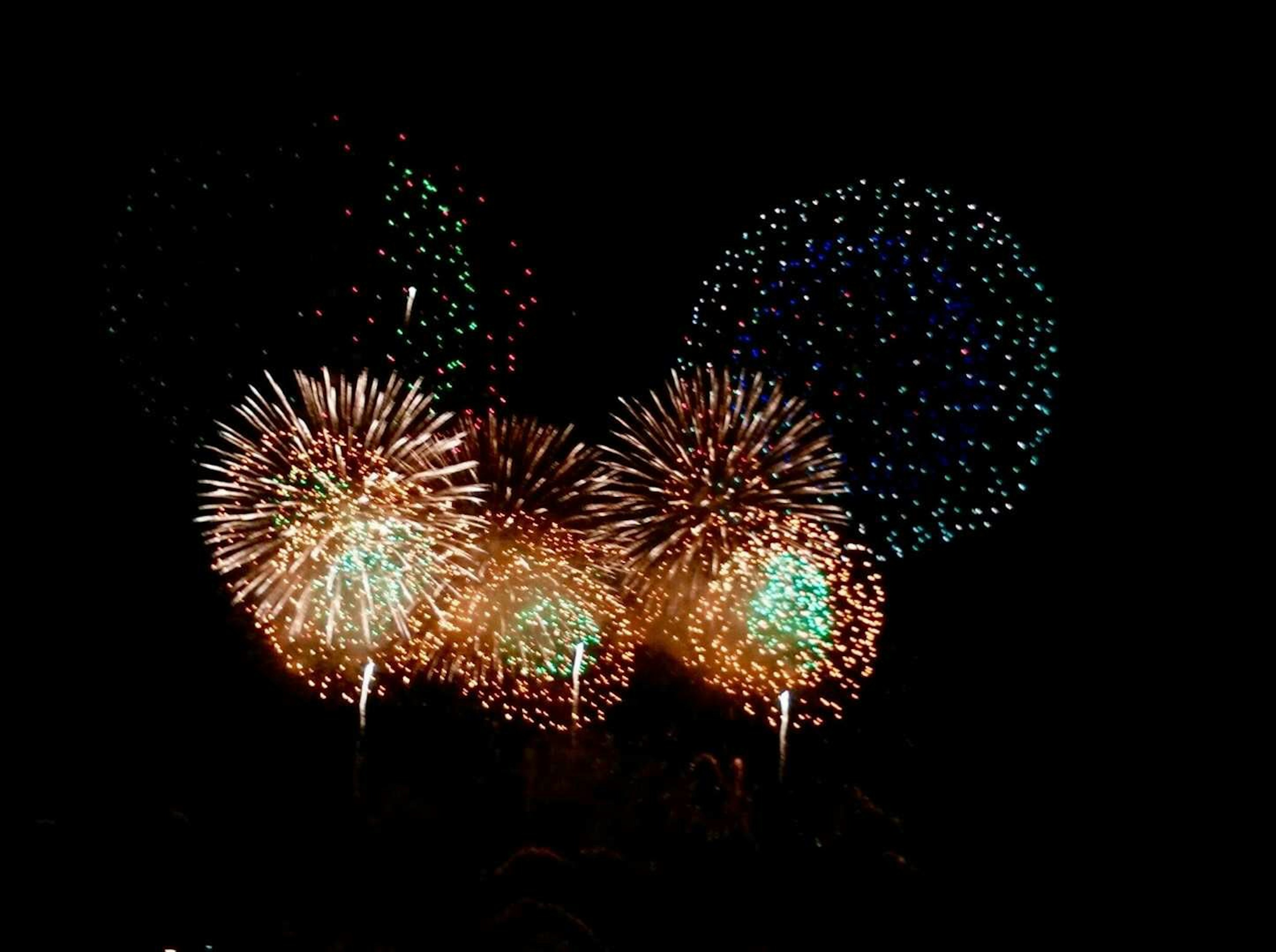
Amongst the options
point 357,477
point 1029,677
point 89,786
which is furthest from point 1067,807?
point 89,786

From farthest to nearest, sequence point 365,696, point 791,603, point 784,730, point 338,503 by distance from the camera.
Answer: point 784,730, point 365,696, point 791,603, point 338,503

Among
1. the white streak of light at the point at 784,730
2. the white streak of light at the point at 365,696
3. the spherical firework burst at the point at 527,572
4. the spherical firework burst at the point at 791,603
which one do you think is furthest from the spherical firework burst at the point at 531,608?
the white streak of light at the point at 784,730

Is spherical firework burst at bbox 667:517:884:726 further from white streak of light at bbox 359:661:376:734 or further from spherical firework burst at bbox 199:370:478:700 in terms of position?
white streak of light at bbox 359:661:376:734

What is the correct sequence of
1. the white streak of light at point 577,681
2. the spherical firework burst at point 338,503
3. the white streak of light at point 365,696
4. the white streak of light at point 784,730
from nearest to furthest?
the spherical firework burst at point 338,503
the white streak of light at point 577,681
the white streak of light at point 365,696
the white streak of light at point 784,730

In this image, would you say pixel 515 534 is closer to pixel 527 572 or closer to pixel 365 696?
pixel 527 572

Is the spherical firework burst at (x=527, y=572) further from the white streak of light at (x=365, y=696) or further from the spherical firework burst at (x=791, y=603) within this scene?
the white streak of light at (x=365, y=696)

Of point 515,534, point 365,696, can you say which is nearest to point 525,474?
point 515,534
